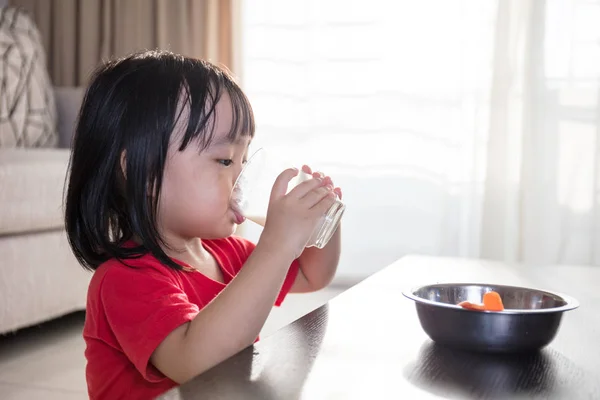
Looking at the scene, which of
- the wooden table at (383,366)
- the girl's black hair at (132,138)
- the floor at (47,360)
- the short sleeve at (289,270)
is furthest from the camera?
the floor at (47,360)

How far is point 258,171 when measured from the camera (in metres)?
0.75

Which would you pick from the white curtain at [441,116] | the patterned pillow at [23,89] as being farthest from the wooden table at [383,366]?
the white curtain at [441,116]

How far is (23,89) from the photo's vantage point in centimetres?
245

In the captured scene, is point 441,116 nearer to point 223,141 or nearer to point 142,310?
point 223,141

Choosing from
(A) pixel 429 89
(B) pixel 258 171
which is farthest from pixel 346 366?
(A) pixel 429 89

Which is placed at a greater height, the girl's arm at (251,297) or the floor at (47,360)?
the girl's arm at (251,297)

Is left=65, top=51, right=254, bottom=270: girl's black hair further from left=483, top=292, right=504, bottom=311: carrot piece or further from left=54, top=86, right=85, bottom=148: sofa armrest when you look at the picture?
left=54, top=86, right=85, bottom=148: sofa armrest

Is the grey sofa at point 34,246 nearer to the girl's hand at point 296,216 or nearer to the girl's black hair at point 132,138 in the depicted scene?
the girl's black hair at point 132,138

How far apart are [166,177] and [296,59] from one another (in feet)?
7.50

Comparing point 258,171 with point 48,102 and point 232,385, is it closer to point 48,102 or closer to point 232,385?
point 232,385

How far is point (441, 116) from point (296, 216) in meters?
2.28

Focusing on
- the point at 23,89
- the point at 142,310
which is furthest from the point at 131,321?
the point at 23,89

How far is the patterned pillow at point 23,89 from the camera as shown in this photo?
7.80 feet

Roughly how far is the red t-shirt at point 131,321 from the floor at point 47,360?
2.52ft
